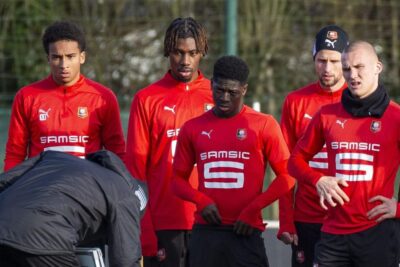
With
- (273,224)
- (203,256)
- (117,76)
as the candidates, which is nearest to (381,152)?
(203,256)

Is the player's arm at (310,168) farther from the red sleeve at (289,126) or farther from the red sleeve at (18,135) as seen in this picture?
the red sleeve at (18,135)

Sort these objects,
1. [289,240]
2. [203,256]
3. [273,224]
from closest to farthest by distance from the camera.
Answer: [203,256] → [289,240] → [273,224]

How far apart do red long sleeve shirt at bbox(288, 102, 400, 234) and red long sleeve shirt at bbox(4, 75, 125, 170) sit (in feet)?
5.45

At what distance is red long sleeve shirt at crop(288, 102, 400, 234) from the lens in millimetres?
7457

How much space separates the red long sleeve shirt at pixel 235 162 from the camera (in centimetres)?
794

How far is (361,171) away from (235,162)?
878 mm

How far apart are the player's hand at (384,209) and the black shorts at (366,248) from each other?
5.1 inches

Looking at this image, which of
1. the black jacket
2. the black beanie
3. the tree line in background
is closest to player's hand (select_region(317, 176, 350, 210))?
the black jacket

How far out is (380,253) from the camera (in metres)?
7.41

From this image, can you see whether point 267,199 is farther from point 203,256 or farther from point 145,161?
point 145,161

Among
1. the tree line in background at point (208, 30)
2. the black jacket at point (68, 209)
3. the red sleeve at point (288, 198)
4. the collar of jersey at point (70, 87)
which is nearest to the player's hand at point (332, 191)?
the red sleeve at point (288, 198)

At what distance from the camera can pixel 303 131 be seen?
8.67 metres

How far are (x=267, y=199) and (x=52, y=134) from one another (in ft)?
5.39

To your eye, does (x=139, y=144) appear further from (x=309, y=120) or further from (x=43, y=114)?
(x=309, y=120)
